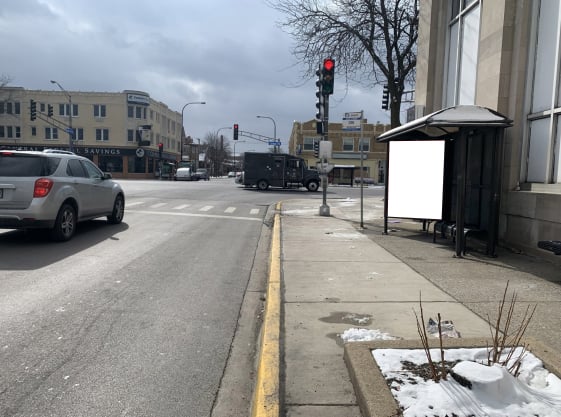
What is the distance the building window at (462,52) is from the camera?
1041cm

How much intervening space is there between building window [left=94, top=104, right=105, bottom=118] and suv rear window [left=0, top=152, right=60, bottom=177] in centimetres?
6050

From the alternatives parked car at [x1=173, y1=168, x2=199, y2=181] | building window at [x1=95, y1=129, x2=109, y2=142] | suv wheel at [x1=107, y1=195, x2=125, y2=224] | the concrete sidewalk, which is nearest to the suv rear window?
suv wheel at [x1=107, y1=195, x2=125, y2=224]

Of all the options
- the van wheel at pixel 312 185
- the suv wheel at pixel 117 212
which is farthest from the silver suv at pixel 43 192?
the van wheel at pixel 312 185

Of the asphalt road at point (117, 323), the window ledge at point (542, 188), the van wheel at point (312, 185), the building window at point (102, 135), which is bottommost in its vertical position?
the asphalt road at point (117, 323)

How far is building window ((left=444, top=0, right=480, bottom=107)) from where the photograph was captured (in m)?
10.4

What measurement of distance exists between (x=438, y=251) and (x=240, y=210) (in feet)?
33.6

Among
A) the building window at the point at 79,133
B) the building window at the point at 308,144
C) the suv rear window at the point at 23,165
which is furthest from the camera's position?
the building window at the point at 308,144

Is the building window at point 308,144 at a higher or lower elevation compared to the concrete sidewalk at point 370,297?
higher

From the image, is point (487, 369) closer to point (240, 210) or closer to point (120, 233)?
point (120, 233)

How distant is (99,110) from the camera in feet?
213

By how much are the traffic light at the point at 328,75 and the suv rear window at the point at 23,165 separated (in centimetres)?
866

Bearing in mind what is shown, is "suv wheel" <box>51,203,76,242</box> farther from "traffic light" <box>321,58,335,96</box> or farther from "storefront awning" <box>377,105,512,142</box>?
"traffic light" <box>321,58,335,96</box>

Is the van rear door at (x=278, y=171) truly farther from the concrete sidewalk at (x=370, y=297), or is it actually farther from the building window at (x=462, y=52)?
the concrete sidewalk at (x=370, y=297)

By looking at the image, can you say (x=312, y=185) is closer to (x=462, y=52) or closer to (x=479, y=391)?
(x=462, y=52)
